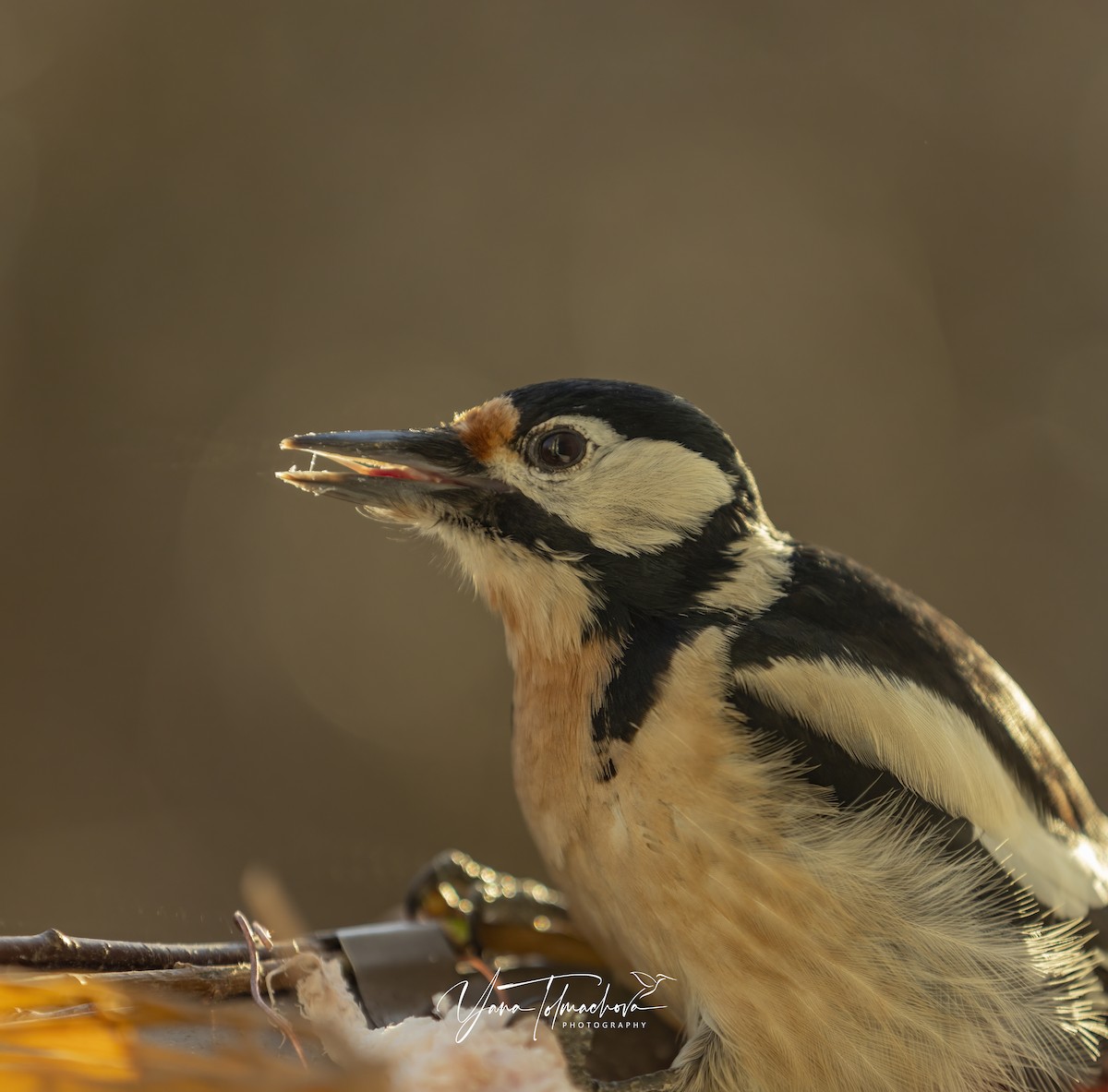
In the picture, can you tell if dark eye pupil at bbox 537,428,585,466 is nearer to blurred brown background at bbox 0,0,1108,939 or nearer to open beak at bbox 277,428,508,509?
open beak at bbox 277,428,508,509

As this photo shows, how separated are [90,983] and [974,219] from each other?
3.07m

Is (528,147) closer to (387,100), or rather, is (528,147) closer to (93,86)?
(387,100)

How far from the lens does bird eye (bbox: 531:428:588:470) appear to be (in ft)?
3.68

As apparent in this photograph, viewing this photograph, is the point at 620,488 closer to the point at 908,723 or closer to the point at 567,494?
the point at 567,494

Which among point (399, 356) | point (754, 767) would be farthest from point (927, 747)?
point (399, 356)

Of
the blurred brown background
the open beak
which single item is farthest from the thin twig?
the blurred brown background

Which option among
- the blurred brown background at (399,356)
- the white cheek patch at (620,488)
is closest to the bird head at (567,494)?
the white cheek patch at (620,488)

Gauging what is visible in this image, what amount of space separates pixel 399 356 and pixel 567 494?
1.86 metres

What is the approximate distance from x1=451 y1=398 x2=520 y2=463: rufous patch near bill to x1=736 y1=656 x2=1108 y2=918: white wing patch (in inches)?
13.4

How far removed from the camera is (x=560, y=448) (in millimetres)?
1123

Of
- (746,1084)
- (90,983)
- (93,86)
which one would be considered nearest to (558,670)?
(746,1084)

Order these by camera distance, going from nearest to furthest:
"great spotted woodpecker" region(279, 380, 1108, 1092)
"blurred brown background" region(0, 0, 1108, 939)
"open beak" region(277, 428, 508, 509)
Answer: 1. "great spotted woodpecker" region(279, 380, 1108, 1092)
2. "open beak" region(277, 428, 508, 509)
3. "blurred brown background" region(0, 0, 1108, 939)

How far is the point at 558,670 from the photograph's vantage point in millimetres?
1098

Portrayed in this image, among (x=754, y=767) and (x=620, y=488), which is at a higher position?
(x=620, y=488)
